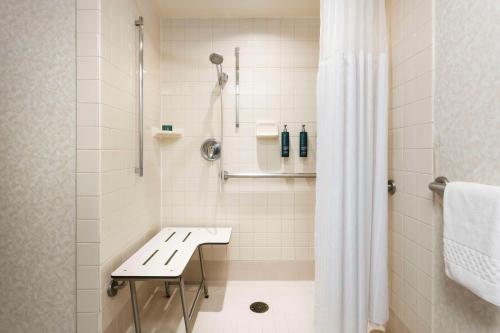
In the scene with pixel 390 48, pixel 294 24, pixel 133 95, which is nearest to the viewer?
pixel 390 48

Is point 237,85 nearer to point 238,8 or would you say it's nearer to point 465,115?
point 238,8

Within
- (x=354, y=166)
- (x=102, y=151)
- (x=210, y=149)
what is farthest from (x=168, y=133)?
(x=354, y=166)

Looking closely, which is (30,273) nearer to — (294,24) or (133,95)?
(133,95)

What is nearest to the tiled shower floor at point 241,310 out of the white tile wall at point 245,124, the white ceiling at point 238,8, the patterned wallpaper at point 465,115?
the white tile wall at point 245,124

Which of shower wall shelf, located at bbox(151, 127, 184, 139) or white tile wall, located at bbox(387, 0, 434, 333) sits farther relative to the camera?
shower wall shelf, located at bbox(151, 127, 184, 139)

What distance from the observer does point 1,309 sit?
1229mm

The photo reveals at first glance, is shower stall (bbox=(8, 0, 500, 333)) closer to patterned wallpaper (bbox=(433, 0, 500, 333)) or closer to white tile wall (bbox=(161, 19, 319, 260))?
patterned wallpaper (bbox=(433, 0, 500, 333))

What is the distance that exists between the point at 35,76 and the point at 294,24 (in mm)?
1962

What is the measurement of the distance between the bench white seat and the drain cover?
22.5 inches

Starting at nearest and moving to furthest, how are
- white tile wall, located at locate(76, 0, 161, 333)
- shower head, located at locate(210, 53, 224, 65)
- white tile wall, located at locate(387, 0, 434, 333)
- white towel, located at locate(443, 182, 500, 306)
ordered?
white towel, located at locate(443, 182, 500, 306), white tile wall, located at locate(387, 0, 434, 333), white tile wall, located at locate(76, 0, 161, 333), shower head, located at locate(210, 53, 224, 65)

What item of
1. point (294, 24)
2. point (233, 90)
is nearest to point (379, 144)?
point (233, 90)

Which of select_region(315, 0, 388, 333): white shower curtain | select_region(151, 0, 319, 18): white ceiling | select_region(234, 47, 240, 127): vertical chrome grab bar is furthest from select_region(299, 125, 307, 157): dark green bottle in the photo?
select_region(151, 0, 319, 18): white ceiling

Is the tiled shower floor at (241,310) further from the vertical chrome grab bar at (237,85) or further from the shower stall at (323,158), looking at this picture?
the vertical chrome grab bar at (237,85)

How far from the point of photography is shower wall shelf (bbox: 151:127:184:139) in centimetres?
200
